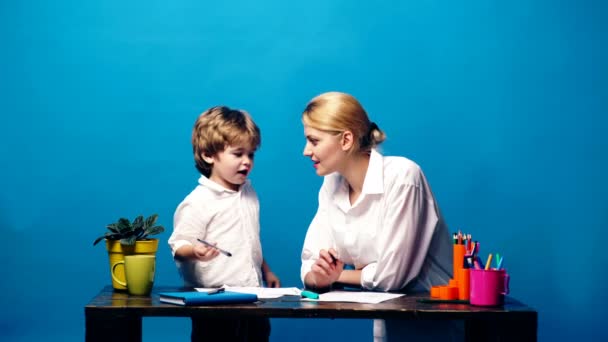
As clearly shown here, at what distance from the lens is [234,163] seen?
2.86 m

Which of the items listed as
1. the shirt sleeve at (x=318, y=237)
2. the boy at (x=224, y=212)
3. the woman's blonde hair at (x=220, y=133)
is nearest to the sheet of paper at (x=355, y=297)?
the shirt sleeve at (x=318, y=237)

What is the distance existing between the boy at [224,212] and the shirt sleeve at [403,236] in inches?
17.8

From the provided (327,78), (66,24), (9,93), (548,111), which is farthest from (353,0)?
(9,93)

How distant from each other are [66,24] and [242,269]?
1826 millimetres

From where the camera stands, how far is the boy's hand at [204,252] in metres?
2.57

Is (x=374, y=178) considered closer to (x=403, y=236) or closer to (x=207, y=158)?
(x=403, y=236)

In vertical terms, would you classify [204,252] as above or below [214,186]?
below

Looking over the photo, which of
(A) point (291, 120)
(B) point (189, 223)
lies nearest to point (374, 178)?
(B) point (189, 223)

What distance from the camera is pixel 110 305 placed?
2.05 metres

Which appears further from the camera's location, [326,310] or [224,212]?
[224,212]

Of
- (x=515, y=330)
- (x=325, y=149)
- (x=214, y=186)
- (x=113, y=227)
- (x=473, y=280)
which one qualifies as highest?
(x=325, y=149)

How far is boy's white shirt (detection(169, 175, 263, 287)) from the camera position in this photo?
2789mm

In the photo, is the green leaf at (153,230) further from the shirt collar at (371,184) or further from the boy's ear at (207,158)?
the shirt collar at (371,184)

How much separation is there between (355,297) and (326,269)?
0.63 ft
